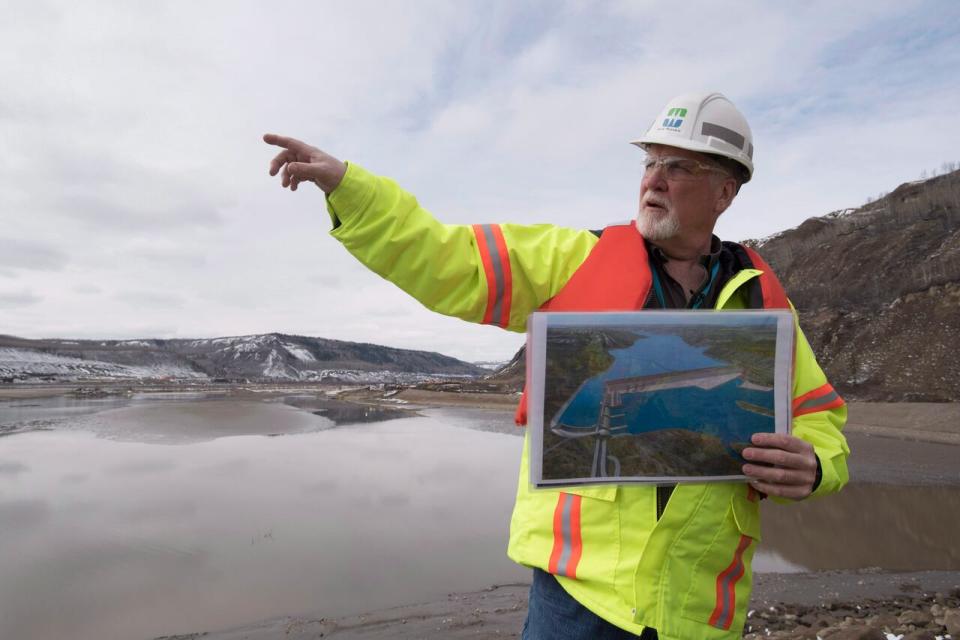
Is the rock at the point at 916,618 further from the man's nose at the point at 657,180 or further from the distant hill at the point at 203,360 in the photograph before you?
the distant hill at the point at 203,360

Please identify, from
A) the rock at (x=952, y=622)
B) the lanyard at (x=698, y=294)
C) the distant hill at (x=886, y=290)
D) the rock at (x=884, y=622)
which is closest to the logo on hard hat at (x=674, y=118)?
the lanyard at (x=698, y=294)

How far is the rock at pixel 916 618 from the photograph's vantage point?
513 cm

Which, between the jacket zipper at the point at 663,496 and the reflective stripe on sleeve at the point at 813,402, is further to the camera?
the reflective stripe on sleeve at the point at 813,402

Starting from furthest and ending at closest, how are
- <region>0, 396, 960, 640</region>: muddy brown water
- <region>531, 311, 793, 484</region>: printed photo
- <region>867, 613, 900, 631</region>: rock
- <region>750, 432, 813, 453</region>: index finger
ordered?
<region>0, 396, 960, 640</region>: muddy brown water < <region>867, 613, 900, 631</region>: rock < <region>750, 432, 813, 453</region>: index finger < <region>531, 311, 793, 484</region>: printed photo

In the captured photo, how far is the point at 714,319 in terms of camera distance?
1.54 meters

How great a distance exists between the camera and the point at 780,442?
5.36 ft

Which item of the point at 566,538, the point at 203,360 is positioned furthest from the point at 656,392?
the point at 203,360

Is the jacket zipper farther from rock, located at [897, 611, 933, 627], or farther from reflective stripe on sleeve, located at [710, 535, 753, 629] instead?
rock, located at [897, 611, 933, 627]

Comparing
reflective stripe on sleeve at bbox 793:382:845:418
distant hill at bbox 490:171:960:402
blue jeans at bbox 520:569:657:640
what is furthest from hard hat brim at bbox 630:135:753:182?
distant hill at bbox 490:171:960:402

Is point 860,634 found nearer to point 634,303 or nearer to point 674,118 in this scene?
point 634,303

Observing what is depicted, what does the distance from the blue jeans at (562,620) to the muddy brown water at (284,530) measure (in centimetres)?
515

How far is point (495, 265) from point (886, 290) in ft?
166

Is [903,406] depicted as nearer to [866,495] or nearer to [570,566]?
[866,495]

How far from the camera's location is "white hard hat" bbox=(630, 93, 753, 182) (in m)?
2.01
